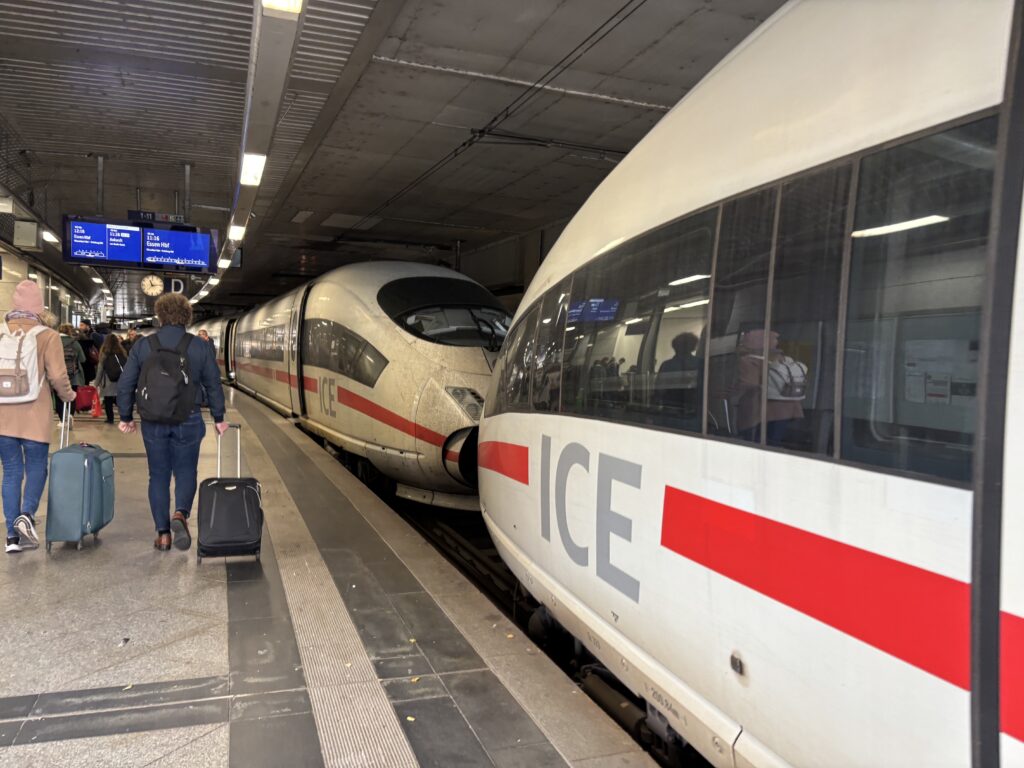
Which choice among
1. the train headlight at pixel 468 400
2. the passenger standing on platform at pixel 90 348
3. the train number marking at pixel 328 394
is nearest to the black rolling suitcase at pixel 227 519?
the train headlight at pixel 468 400

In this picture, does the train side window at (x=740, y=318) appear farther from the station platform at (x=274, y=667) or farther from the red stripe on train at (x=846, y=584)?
the station platform at (x=274, y=667)

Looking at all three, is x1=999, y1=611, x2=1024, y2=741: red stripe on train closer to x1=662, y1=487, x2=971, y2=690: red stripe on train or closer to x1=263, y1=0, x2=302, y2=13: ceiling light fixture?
x1=662, y1=487, x2=971, y2=690: red stripe on train

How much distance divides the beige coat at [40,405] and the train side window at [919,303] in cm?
478

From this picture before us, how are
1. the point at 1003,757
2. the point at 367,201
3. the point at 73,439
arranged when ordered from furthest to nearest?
the point at 367,201
the point at 73,439
the point at 1003,757

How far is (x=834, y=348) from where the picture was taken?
1.89m

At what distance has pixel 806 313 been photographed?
6.54ft

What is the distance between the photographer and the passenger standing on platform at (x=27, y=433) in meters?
4.77

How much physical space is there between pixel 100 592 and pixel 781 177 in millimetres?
4334

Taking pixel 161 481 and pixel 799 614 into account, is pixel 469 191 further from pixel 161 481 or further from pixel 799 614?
pixel 799 614

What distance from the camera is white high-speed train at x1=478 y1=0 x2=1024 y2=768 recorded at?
1.50m

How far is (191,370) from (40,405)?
987 millimetres

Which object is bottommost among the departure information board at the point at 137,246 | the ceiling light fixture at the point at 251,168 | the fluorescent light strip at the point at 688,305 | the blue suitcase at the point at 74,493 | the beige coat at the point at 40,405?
the blue suitcase at the point at 74,493

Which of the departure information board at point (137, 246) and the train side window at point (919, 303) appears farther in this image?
the departure information board at point (137, 246)

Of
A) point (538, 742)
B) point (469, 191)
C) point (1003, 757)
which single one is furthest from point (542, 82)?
point (1003, 757)
